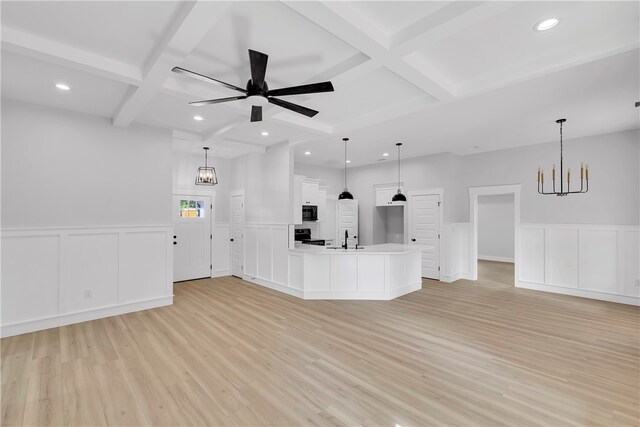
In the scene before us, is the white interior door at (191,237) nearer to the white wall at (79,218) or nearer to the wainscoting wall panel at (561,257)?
the white wall at (79,218)

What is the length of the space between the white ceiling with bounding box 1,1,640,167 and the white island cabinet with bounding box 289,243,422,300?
2.26 m

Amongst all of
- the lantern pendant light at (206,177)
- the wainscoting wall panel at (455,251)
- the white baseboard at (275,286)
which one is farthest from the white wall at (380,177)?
the white baseboard at (275,286)

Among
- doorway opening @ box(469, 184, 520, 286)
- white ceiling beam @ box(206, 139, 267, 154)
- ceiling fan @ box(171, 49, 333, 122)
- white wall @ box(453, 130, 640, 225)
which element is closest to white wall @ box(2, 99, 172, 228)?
white ceiling beam @ box(206, 139, 267, 154)

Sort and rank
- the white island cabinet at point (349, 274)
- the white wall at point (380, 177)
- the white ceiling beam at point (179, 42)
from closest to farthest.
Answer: the white ceiling beam at point (179, 42) → the white island cabinet at point (349, 274) → the white wall at point (380, 177)

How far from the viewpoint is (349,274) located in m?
5.39

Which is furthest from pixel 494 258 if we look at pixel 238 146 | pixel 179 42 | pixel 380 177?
pixel 179 42

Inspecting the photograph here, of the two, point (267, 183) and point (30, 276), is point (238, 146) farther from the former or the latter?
point (30, 276)

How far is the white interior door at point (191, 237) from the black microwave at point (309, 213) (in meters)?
2.33

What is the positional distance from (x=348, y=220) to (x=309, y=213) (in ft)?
4.66

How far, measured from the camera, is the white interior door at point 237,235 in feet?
23.5

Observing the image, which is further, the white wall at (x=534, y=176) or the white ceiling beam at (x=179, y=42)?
the white wall at (x=534, y=176)

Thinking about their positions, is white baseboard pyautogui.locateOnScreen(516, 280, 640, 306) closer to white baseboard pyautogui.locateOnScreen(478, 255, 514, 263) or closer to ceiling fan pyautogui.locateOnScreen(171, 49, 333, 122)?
white baseboard pyautogui.locateOnScreen(478, 255, 514, 263)

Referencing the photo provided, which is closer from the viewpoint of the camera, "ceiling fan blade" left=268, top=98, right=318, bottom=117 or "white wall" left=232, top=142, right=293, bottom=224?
"ceiling fan blade" left=268, top=98, right=318, bottom=117

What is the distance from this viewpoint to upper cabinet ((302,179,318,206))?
24.6ft
